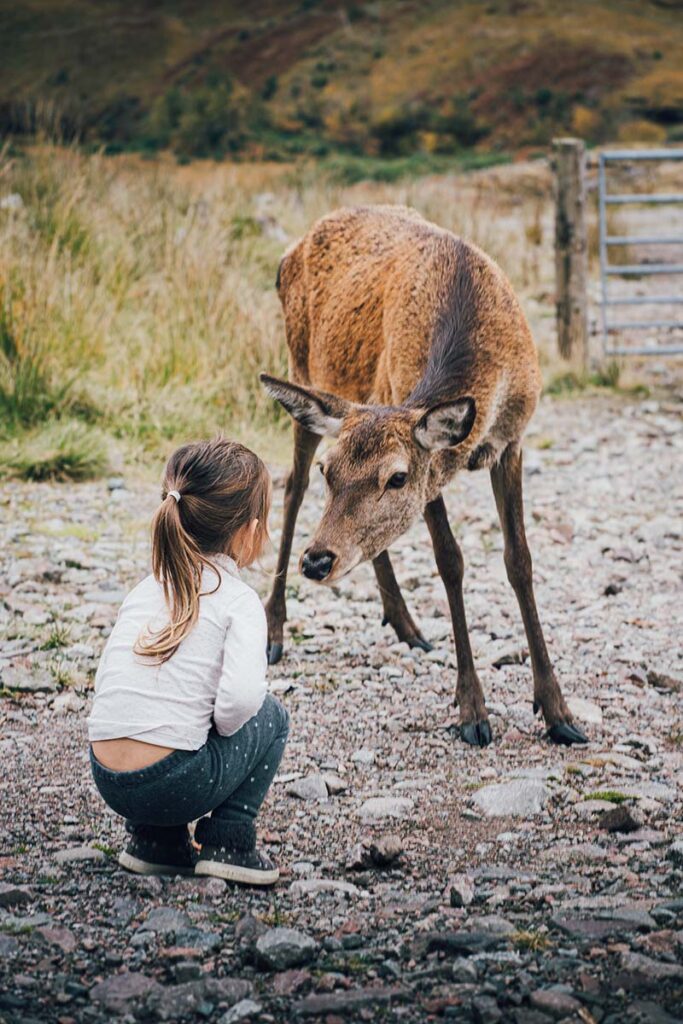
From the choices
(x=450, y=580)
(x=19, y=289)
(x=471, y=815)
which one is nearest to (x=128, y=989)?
(x=471, y=815)

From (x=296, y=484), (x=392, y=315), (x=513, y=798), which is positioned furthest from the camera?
(x=296, y=484)

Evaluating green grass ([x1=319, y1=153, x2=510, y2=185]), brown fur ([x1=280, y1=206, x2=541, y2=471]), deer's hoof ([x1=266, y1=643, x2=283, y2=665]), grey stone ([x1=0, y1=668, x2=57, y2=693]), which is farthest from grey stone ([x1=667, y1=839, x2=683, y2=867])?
green grass ([x1=319, y1=153, x2=510, y2=185])

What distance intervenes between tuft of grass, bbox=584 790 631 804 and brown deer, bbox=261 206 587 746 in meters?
0.60

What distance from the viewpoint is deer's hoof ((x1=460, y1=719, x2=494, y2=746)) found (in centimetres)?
471

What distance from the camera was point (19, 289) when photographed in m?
9.19

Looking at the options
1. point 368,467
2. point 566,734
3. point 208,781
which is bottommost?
point 566,734

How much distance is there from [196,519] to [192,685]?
0.45m

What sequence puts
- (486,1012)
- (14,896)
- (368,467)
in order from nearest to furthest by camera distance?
(486,1012)
(14,896)
(368,467)

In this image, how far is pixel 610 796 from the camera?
4121 mm

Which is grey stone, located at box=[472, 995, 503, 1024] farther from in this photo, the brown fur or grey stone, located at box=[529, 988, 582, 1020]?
the brown fur

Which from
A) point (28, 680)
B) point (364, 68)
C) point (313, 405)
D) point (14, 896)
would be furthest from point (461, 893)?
point (364, 68)

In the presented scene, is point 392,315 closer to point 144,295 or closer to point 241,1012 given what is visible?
point 241,1012

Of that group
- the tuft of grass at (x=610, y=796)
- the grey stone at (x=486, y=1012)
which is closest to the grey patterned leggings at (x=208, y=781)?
the grey stone at (x=486, y=1012)

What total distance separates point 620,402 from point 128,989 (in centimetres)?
888
